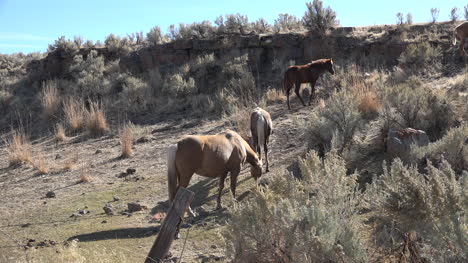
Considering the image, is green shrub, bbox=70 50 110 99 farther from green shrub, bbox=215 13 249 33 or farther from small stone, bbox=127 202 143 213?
small stone, bbox=127 202 143 213

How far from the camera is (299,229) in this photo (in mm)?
4414

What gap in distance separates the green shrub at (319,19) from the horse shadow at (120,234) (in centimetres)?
1617

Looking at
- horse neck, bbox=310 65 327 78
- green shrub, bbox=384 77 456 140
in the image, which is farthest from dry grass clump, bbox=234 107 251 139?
horse neck, bbox=310 65 327 78

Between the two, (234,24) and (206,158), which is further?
(234,24)

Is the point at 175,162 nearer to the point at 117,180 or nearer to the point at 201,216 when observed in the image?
the point at 201,216

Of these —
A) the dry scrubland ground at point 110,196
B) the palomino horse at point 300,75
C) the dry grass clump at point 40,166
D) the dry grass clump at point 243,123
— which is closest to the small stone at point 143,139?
the dry scrubland ground at point 110,196

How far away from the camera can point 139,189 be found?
10789 mm

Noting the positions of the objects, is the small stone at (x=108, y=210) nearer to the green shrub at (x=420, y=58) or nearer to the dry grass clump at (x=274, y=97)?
the dry grass clump at (x=274, y=97)

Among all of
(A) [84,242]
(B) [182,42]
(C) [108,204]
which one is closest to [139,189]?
(C) [108,204]

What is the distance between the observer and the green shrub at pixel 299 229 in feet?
13.9

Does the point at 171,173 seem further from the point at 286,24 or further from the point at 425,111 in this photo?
the point at 286,24

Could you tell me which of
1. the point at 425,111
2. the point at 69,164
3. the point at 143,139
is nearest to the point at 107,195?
the point at 69,164

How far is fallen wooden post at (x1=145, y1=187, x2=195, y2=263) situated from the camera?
17.3 feet

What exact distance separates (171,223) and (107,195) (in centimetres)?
579
